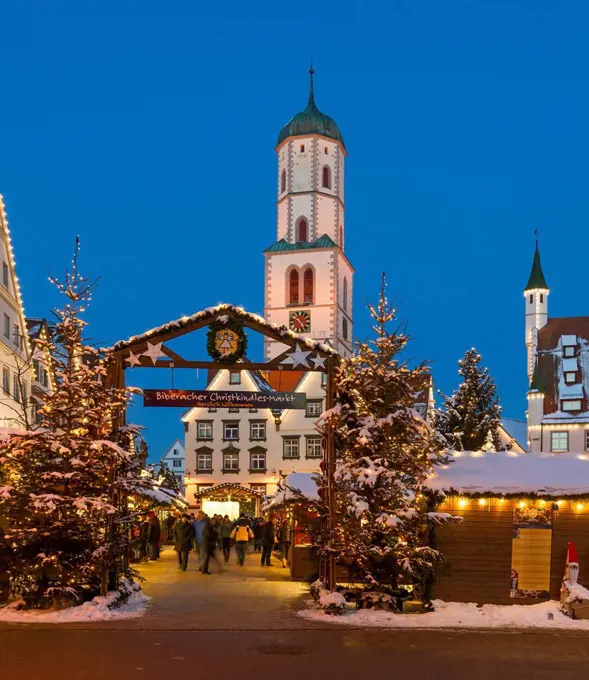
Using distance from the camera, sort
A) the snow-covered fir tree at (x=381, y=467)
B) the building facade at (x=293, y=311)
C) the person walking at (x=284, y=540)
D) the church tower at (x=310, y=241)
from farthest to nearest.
Answer: the church tower at (x=310, y=241) < the building facade at (x=293, y=311) < the person walking at (x=284, y=540) < the snow-covered fir tree at (x=381, y=467)

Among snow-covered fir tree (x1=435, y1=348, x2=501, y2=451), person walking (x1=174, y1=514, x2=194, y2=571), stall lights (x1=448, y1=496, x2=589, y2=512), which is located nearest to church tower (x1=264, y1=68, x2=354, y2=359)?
snow-covered fir tree (x1=435, y1=348, x2=501, y2=451)

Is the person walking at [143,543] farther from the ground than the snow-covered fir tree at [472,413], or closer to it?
closer to it

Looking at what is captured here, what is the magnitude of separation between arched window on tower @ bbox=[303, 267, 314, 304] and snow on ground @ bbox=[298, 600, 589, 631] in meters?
54.9

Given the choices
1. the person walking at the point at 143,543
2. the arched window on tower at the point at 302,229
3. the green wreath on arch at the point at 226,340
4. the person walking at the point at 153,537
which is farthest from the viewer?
the arched window on tower at the point at 302,229

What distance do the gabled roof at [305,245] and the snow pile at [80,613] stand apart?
56490 mm

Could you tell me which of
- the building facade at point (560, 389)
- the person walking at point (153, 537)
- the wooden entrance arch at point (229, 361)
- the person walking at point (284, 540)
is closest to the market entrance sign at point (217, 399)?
the wooden entrance arch at point (229, 361)

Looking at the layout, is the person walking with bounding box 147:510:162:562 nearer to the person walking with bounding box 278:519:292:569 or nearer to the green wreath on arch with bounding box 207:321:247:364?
the person walking with bounding box 278:519:292:569

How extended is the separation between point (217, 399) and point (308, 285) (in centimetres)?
5391

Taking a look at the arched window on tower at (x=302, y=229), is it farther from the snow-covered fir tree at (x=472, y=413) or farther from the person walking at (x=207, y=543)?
the person walking at (x=207, y=543)

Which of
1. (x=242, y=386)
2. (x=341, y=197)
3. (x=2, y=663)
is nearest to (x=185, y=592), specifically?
(x=2, y=663)

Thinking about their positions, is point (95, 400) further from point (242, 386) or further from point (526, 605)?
point (242, 386)

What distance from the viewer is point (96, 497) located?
17578 mm

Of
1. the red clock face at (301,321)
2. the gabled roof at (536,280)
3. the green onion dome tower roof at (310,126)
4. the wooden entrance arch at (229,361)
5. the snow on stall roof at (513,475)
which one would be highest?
the green onion dome tower roof at (310,126)

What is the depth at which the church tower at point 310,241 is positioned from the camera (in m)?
71.6
